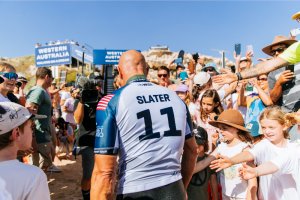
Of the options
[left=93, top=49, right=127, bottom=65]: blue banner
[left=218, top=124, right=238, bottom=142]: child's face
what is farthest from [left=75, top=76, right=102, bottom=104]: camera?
[left=93, top=49, right=127, bottom=65]: blue banner

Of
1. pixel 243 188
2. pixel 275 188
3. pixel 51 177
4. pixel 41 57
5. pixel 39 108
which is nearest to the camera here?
pixel 275 188

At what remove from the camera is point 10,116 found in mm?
1858

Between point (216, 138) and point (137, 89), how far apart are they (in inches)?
105

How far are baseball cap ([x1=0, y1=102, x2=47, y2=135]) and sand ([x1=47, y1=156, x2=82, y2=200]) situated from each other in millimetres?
4270

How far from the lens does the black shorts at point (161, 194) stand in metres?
2.17

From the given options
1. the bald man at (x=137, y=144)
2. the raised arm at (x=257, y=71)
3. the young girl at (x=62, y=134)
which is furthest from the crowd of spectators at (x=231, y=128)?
the young girl at (x=62, y=134)

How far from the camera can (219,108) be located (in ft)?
15.6

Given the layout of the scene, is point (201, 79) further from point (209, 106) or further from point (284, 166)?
point (284, 166)

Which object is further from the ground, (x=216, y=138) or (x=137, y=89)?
(x=137, y=89)

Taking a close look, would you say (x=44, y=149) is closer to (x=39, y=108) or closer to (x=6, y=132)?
(x=39, y=108)

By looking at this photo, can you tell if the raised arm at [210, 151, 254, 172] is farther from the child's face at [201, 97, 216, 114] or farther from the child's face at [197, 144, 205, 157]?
the child's face at [201, 97, 216, 114]

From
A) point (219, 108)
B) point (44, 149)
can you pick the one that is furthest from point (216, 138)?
point (44, 149)

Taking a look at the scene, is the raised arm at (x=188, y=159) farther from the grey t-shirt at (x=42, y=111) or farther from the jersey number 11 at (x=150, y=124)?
the grey t-shirt at (x=42, y=111)

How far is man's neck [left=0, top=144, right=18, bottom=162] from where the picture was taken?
5.97ft
